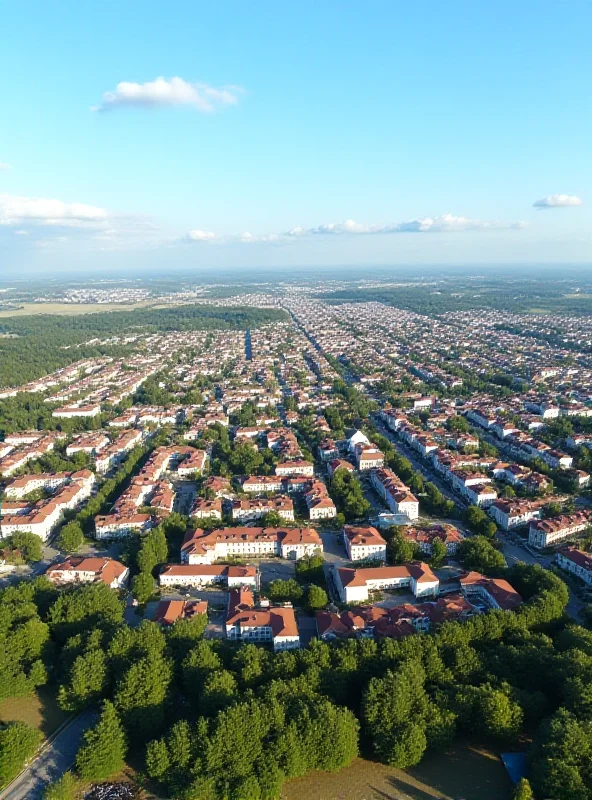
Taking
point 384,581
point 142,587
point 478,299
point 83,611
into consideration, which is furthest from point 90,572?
point 478,299

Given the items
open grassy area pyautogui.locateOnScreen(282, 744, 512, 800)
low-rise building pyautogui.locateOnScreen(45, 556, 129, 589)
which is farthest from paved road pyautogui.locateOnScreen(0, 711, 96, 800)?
low-rise building pyautogui.locateOnScreen(45, 556, 129, 589)

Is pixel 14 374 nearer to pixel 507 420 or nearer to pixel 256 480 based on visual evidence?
pixel 256 480

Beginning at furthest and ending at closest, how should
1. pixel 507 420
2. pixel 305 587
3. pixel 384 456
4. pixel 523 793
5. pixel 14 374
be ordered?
pixel 14 374 < pixel 507 420 < pixel 384 456 < pixel 305 587 < pixel 523 793

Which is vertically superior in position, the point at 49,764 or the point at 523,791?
the point at 523,791

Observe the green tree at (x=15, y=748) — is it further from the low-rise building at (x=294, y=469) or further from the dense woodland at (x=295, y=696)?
the low-rise building at (x=294, y=469)

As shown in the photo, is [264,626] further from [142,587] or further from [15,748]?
[15,748]

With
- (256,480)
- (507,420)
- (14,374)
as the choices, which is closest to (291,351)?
(14,374)

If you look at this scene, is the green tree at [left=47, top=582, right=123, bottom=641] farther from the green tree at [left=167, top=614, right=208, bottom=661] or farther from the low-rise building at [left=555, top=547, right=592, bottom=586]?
the low-rise building at [left=555, top=547, right=592, bottom=586]
